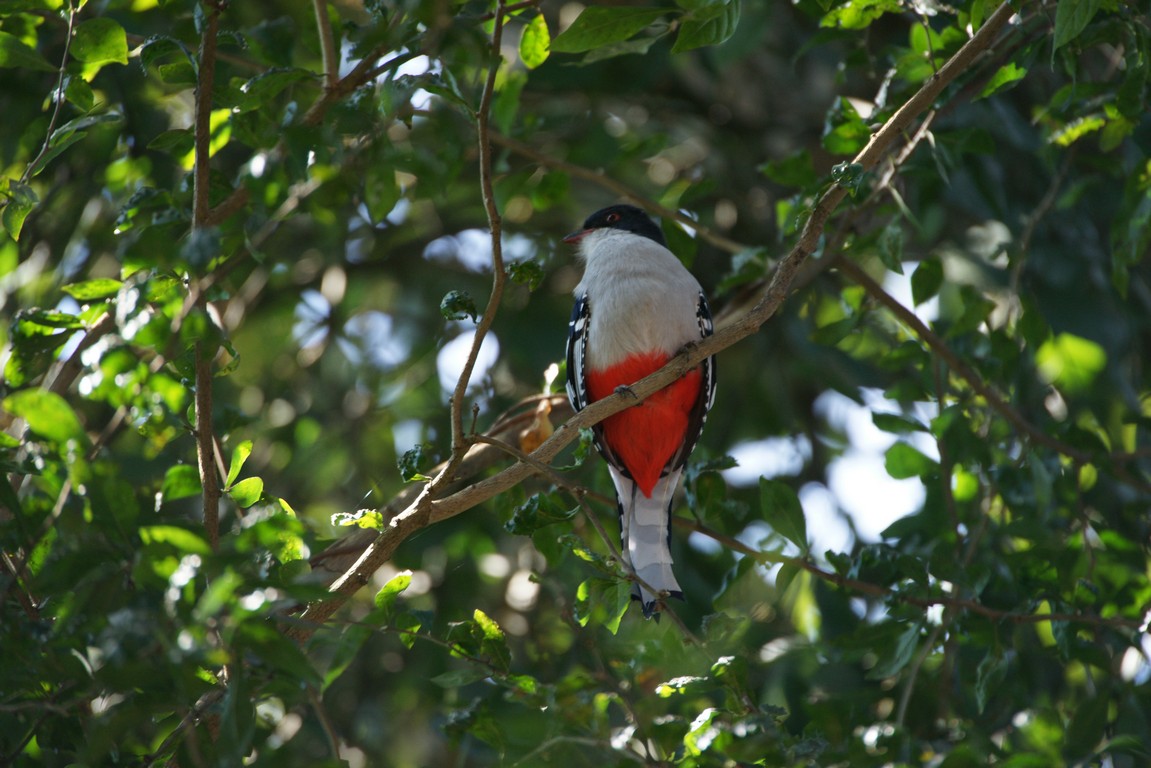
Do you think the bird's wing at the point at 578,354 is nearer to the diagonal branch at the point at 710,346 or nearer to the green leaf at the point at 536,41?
the diagonal branch at the point at 710,346

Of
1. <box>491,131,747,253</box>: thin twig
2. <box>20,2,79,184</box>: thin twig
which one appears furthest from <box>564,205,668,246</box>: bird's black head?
<box>20,2,79,184</box>: thin twig

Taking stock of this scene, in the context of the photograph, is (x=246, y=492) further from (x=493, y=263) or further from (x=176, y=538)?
(x=493, y=263)

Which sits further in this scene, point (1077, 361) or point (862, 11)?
point (1077, 361)

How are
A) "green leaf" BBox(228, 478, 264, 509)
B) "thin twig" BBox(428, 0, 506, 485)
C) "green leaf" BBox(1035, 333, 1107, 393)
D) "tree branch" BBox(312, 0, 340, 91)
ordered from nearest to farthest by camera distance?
"thin twig" BBox(428, 0, 506, 485) < "green leaf" BBox(228, 478, 264, 509) < "tree branch" BBox(312, 0, 340, 91) < "green leaf" BBox(1035, 333, 1107, 393)

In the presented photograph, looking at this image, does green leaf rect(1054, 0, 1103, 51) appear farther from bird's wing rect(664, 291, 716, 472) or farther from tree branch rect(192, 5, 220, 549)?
tree branch rect(192, 5, 220, 549)

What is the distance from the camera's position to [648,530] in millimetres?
3842

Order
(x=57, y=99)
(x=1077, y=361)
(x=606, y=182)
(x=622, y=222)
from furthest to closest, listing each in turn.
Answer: (x=622, y=222)
(x=1077, y=361)
(x=606, y=182)
(x=57, y=99)

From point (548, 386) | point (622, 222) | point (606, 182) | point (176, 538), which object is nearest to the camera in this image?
point (176, 538)

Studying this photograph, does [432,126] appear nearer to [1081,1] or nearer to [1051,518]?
[1081,1]

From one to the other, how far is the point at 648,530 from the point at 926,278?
4.52 feet

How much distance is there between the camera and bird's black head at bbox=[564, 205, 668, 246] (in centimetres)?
479

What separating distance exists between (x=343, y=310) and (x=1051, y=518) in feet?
13.0

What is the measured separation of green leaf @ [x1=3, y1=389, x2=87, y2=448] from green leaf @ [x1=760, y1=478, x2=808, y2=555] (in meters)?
1.92

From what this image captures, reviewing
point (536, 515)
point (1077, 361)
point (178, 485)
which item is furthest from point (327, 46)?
point (1077, 361)
